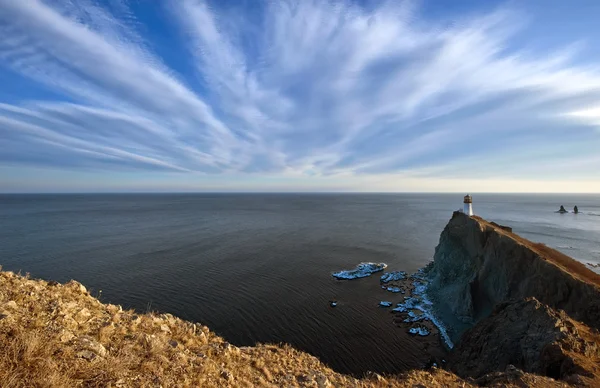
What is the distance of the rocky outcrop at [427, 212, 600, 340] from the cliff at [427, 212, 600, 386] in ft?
0.17

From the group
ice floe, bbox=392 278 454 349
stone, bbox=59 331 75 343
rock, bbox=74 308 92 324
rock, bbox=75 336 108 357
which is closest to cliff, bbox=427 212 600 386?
ice floe, bbox=392 278 454 349

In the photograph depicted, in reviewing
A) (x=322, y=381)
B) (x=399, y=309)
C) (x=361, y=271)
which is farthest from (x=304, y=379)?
(x=361, y=271)

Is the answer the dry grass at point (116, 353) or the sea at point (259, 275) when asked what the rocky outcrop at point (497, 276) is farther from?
the dry grass at point (116, 353)

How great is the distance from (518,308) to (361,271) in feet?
82.3

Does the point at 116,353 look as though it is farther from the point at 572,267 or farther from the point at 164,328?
the point at 572,267

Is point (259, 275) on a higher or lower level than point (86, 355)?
lower

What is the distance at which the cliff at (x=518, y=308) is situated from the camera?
474 inches

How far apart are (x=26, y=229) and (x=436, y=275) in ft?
324

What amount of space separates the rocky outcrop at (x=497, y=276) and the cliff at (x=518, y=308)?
2.0 inches

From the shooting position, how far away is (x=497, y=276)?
2444 centimetres

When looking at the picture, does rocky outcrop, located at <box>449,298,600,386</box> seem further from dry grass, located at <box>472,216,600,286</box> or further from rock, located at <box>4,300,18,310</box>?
rock, located at <box>4,300,18,310</box>

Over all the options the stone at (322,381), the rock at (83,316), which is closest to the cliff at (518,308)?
the stone at (322,381)

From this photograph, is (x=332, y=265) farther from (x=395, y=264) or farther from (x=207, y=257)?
(x=207, y=257)

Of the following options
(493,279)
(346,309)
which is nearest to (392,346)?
(346,309)
